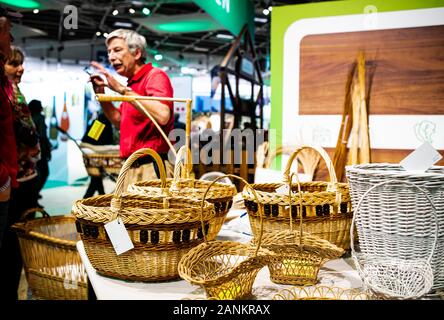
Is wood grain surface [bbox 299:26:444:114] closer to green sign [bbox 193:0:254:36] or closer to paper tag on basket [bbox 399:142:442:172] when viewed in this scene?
paper tag on basket [bbox 399:142:442:172]

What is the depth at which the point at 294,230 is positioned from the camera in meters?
1.26

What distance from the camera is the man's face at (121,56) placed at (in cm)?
238

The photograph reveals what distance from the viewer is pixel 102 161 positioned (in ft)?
14.3

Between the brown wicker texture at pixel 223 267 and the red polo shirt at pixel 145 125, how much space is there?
1141 millimetres

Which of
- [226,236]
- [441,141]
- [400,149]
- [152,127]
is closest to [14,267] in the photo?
[152,127]

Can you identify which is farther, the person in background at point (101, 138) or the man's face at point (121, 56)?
the person in background at point (101, 138)

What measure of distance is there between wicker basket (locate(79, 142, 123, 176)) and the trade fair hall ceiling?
45.5 inches

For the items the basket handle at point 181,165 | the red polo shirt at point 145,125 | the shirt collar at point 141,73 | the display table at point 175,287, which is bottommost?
the display table at point 175,287

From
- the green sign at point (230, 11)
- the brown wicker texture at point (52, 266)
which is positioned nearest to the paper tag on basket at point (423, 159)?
the brown wicker texture at point (52, 266)

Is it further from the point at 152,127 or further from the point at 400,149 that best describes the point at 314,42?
the point at 152,127

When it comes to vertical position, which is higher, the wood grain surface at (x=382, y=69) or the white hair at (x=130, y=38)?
the white hair at (x=130, y=38)

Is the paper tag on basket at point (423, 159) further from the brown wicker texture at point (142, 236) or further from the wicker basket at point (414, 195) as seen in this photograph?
the brown wicker texture at point (142, 236)

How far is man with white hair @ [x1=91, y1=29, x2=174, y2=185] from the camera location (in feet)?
6.95

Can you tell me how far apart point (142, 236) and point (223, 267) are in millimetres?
234
